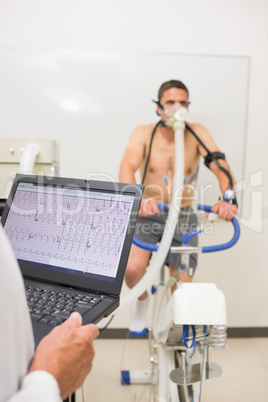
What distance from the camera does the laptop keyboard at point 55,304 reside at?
67 centimetres

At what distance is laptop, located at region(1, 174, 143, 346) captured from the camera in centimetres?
77

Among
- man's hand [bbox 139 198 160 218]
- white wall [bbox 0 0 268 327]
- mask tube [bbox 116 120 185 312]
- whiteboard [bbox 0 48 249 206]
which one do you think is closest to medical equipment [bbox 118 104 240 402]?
mask tube [bbox 116 120 185 312]

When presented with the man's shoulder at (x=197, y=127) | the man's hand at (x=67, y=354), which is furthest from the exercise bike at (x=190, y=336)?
the man's shoulder at (x=197, y=127)

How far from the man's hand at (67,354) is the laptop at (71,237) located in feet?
0.33

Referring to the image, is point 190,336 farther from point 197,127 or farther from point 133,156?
point 197,127

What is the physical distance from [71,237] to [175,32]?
80.6 inches

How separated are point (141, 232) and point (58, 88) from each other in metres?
1.14

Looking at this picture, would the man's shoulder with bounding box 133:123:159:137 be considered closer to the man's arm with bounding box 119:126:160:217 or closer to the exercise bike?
the man's arm with bounding box 119:126:160:217

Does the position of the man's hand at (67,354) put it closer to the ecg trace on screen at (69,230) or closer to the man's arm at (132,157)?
the ecg trace on screen at (69,230)

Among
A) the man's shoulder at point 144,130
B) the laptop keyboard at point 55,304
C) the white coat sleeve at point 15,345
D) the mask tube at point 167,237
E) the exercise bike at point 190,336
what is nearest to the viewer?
the white coat sleeve at point 15,345

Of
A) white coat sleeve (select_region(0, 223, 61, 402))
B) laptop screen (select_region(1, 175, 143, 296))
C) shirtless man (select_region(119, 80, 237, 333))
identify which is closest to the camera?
white coat sleeve (select_region(0, 223, 61, 402))

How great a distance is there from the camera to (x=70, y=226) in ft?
2.80

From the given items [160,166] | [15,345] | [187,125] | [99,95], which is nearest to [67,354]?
[15,345]

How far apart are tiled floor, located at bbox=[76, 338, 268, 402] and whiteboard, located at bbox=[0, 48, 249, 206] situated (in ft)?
4.00
